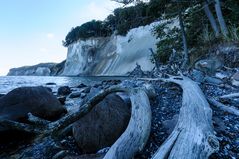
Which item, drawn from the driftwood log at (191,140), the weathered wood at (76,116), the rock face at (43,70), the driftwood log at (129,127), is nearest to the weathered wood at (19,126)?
the driftwood log at (129,127)

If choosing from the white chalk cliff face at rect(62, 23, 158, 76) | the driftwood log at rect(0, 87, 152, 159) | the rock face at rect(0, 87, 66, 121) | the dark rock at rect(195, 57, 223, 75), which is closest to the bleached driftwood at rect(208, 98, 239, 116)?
the driftwood log at rect(0, 87, 152, 159)

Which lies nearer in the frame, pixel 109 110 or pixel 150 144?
pixel 150 144

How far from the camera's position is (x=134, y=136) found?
2178 millimetres

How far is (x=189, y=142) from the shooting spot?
1.70 meters

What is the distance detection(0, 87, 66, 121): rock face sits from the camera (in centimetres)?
481

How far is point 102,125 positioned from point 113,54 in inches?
1508

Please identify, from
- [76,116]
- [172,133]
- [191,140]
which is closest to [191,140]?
[191,140]

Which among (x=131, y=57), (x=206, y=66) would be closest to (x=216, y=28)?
(x=206, y=66)

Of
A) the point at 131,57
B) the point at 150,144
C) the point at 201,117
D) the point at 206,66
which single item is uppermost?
the point at 131,57

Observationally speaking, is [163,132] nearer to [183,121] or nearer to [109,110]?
[183,121]

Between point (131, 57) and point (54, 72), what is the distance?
47.0 meters

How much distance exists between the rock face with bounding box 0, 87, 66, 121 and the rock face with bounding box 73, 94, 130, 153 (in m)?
2.20

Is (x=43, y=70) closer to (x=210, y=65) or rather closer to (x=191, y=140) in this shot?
(x=210, y=65)

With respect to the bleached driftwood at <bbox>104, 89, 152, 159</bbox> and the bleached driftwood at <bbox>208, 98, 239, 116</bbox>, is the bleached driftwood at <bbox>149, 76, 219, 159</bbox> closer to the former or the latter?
the bleached driftwood at <bbox>104, 89, 152, 159</bbox>
